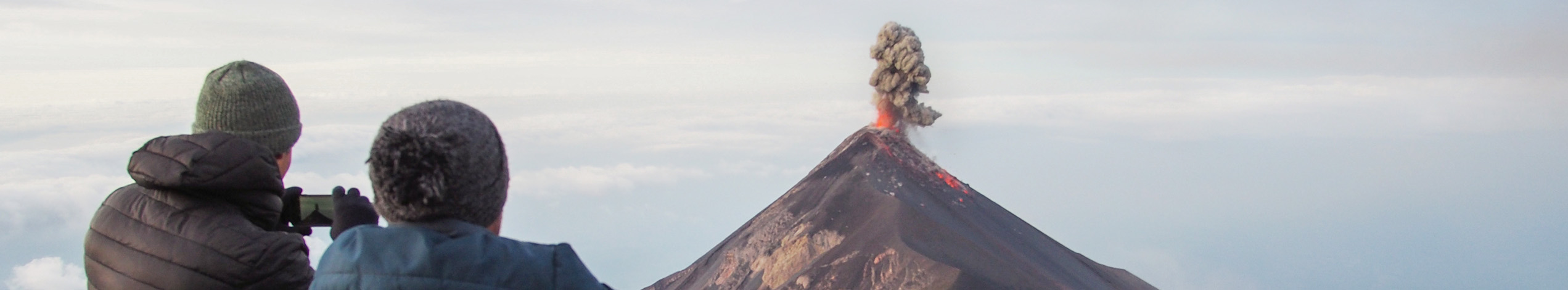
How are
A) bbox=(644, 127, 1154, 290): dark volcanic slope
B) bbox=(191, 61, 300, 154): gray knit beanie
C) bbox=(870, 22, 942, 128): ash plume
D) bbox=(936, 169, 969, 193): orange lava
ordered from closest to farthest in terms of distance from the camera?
bbox=(191, 61, 300, 154): gray knit beanie → bbox=(644, 127, 1154, 290): dark volcanic slope → bbox=(936, 169, 969, 193): orange lava → bbox=(870, 22, 942, 128): ash plume

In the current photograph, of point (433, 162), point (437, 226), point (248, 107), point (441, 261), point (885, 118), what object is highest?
point (885, 118)

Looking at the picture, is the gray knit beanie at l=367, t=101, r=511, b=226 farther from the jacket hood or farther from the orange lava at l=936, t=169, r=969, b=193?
the orange lava at l=936, t=169, r=969, b=193

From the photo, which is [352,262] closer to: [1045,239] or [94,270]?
[94,270]

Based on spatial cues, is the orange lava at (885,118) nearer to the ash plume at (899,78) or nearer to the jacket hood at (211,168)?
the ash plume at (899,78)

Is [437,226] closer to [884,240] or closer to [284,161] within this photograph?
[284,161]

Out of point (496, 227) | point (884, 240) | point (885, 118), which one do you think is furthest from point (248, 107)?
point (885, 118)

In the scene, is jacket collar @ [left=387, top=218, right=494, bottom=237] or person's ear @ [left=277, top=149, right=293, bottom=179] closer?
jacket collar @ [left=387, top=218, right=494, bottom=237]

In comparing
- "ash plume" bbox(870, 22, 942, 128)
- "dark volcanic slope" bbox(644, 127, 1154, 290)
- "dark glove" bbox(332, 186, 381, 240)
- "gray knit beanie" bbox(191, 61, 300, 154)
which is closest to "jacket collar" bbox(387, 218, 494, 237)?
"dark glove" bbox(332, 186, 381, 240)

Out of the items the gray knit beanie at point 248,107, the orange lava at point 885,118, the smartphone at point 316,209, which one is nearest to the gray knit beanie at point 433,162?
the gray knit beanie at point 248,107
